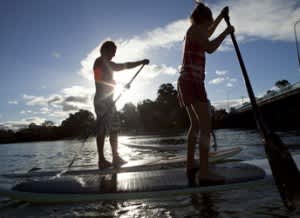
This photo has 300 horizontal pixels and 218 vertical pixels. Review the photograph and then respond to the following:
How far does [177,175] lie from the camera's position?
466 centimetres

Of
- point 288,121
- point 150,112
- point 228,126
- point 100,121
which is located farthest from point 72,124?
point 100,121

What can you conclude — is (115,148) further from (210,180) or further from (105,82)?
(210,180)

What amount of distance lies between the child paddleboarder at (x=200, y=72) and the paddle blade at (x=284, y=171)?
3.04ft

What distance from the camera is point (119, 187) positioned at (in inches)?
164

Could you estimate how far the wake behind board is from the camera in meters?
3.88

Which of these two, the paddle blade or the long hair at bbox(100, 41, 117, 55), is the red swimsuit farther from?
the long hair at bbox(100, 41, 117, 55)

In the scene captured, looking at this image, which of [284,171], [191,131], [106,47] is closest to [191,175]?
[191,131]

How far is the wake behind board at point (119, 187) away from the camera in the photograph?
3.88 m

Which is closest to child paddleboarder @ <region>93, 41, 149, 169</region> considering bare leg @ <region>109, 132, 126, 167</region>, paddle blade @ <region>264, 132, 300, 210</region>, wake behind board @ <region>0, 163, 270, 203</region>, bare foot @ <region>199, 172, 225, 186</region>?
bare leg @ <region>109, 132, 126, 167</region>

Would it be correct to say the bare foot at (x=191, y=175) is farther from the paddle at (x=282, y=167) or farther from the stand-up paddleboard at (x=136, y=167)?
the stand-up paddleboard at (x=136, y=167)

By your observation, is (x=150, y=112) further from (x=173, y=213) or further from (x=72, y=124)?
(x=173, y=213)

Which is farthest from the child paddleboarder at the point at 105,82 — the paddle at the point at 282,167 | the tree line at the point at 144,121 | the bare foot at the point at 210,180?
the tree line at the point at 144,121

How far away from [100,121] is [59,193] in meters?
1.77

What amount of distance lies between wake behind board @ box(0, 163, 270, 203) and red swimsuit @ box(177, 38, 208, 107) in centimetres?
118
